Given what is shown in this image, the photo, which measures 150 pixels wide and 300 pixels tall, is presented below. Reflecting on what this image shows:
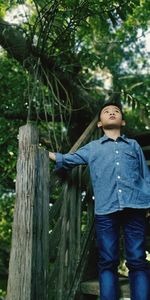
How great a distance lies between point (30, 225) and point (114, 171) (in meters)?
0.96

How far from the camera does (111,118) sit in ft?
11.9

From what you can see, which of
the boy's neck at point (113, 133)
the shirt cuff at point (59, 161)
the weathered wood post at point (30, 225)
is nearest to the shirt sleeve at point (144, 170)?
the boy's neck at point (113, 133)

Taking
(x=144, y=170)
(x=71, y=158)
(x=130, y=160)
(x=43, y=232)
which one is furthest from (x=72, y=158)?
(x=43, y=232)

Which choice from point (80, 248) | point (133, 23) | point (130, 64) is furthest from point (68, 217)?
point (130, 64)

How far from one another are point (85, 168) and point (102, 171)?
1.70ft

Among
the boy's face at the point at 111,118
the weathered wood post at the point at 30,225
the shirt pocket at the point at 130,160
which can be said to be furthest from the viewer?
the boy's face at the point at 111,118

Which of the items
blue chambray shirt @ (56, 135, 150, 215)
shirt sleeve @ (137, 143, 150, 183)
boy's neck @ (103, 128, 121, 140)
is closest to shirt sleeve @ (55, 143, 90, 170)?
blue chambray shirt @ (56, 135, 150, 215)

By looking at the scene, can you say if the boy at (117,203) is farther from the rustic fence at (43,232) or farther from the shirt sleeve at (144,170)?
the rustic fence at (43,232)

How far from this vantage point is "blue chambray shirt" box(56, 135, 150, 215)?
10.5ft

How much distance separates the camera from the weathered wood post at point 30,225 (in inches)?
103

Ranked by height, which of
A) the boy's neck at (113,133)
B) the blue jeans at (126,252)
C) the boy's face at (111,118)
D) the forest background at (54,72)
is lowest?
the blue jeans at (126,252)

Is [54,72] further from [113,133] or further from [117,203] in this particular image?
[117,203]

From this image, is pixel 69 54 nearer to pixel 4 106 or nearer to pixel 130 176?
pixel 4 106

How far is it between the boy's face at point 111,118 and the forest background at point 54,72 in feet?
2.87
